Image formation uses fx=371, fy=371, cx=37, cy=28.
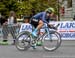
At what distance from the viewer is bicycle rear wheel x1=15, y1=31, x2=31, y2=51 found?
13898 millimetres

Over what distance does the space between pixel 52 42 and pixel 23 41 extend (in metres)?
1.11

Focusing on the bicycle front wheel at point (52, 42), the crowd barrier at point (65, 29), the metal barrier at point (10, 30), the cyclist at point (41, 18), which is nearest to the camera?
the bicycle front wheel at point (52, 42)

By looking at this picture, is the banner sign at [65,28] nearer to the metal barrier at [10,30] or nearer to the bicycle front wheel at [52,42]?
the metal barrier at [10,30]

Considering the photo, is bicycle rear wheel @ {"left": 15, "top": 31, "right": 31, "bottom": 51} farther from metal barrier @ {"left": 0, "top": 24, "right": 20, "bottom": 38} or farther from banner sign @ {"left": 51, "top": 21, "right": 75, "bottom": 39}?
banner sign @ {"left": 51, "top": 21, "right": 75, "bottom": 39}

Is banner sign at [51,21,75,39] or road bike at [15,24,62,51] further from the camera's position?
banner sign at [51,21,75,39]

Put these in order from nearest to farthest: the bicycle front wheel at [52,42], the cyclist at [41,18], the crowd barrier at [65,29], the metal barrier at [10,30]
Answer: the bicycle front wheel at [52,42], the cyclist at [41,18], the metal barrier at [10,30], the crowd barrier at [65,29]

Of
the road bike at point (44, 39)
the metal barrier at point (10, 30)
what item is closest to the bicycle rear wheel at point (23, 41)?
the road bike at point (44, 39)

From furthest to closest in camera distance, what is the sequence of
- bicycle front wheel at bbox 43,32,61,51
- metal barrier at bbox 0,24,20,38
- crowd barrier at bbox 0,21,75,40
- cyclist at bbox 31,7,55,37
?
crowd barrier at bbox 0,21,75,40, metal barrier at bbox 0,24,20,38, cyclist at bbox 31,7,55,37, bicycle front wheel at bbox 43,32,61,51

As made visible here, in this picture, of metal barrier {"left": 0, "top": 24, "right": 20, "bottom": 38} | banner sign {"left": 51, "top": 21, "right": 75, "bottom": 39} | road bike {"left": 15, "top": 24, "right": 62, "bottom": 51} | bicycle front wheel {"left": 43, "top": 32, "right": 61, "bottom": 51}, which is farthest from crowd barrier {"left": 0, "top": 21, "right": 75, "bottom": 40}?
bicycle front wheel {"left": 43, "top": 32, "right": 61, "bottom": 51}

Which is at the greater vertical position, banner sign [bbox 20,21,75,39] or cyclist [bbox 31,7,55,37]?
cyclist [bbox 31,7,55,37]

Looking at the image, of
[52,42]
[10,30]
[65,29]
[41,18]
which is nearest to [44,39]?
[52,42]

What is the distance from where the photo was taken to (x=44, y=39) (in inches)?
542

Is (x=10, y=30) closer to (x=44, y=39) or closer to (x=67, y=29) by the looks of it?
(x=67, y=29)

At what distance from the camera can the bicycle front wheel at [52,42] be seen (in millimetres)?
13630
